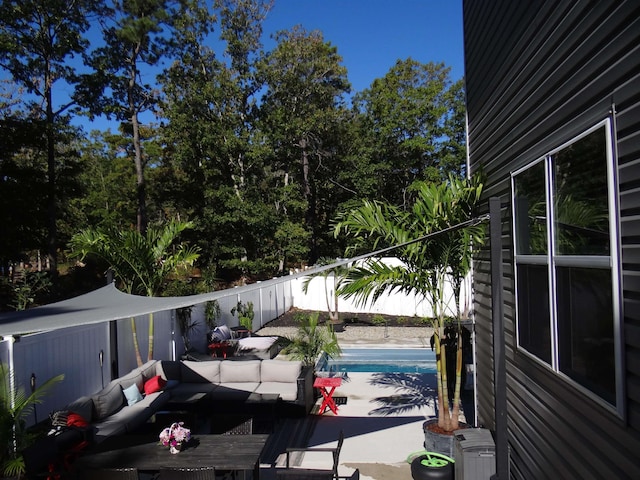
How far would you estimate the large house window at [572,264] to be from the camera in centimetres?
272

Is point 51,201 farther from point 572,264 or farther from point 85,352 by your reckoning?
point 572,264

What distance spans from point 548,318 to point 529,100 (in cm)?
169

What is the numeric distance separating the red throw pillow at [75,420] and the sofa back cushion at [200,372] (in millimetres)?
2606

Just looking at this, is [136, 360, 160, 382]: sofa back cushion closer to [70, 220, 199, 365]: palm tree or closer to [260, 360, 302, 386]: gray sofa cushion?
[70, 220, 199, 365]: palm tree

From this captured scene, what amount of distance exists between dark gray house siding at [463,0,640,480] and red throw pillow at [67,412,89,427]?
4.79m

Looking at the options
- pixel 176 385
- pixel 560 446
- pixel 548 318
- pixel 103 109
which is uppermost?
pixel 103 109

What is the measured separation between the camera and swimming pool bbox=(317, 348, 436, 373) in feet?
41.0

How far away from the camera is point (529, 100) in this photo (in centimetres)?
401

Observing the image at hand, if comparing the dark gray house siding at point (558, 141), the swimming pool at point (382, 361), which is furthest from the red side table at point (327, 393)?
the swimming pool at point (382, 361)

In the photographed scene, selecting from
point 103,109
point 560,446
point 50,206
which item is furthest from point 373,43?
point 560,446

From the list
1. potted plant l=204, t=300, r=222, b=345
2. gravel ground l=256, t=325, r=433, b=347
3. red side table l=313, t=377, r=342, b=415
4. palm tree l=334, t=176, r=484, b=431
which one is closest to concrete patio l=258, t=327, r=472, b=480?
red side table l=313, t=377, r=342, b=415

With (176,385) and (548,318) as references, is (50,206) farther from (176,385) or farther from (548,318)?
(548,318)

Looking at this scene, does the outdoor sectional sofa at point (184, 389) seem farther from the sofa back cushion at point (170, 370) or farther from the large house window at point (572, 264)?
the large house window at point (572, 264)

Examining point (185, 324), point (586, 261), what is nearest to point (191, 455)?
point (586, 261)
